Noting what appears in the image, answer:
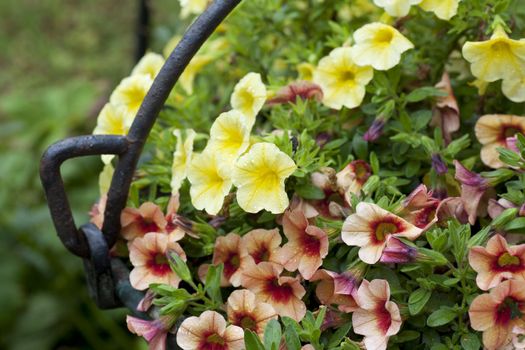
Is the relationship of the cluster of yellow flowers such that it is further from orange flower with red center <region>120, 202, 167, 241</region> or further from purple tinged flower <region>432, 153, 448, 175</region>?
purple tinged flower <region>432, 153, 448, 175</region>

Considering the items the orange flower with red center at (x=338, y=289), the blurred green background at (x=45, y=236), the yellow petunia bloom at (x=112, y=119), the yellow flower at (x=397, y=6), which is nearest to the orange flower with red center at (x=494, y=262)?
the orange flower with red center at (x=338, y=289)

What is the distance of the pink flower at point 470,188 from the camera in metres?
0.83

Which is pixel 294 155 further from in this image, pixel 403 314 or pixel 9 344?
pixel 9 344

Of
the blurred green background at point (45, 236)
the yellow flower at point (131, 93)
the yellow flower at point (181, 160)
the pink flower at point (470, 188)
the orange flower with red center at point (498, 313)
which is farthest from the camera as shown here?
the blurred green background at point (45, 236)

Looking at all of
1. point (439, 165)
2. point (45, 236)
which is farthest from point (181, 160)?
point (45, 236)

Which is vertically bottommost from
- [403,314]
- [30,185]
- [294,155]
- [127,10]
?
[127,10]

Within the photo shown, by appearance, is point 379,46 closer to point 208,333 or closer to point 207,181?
point 207,181

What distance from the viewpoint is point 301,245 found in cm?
83

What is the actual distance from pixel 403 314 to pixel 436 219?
0.10 metres

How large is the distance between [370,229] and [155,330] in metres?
0.26

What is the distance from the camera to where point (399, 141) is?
0.94 m

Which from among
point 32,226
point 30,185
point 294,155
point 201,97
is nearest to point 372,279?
point 294,155

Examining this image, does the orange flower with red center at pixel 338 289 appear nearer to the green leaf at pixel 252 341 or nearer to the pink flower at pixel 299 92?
the green leaf at pixel 252 341

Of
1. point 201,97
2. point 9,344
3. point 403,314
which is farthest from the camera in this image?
point 9,344
